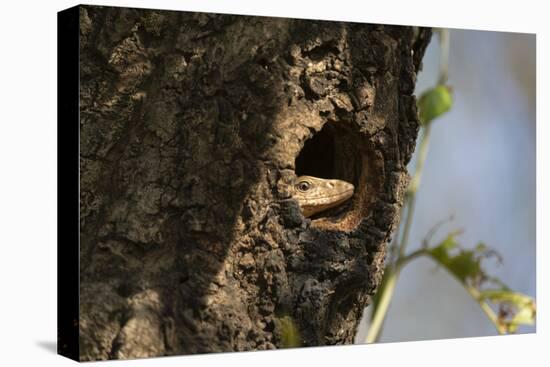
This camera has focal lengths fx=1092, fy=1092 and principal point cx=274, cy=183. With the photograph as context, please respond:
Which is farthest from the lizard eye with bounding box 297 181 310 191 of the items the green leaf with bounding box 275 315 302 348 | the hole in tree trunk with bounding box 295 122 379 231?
the green leaf with bounding box 275 315 302 348

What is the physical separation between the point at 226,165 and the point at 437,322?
1711 millimetres

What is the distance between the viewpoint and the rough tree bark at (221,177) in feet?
15.2

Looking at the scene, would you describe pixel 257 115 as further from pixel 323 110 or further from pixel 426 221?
pixel 426 221

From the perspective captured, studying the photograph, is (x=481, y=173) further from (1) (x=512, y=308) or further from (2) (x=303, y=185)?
(2) (x=303, y=185)

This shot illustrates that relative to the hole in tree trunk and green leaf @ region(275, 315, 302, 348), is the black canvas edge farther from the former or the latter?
the hole in tree trunk

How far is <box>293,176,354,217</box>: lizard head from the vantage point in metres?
5.14

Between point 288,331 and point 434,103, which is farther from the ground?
point 434,103

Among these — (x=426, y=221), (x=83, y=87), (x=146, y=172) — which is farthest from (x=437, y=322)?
(x=83, y=87)

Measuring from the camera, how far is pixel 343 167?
209 inches

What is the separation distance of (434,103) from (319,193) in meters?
1.26

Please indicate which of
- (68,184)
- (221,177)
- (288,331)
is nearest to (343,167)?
(221,177)

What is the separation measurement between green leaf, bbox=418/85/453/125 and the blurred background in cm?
4

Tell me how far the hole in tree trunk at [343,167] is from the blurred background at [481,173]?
0.84 metres

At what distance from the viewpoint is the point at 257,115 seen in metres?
4.91
